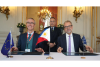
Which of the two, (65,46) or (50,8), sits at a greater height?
(50,8)

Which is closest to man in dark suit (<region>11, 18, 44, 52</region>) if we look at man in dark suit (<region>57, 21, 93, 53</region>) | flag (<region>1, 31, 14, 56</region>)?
man in dark suit (<region>57, 21, 93, 53</region>)

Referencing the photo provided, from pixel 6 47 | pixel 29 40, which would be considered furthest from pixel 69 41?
pixel 6 47

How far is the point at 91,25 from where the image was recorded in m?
5.91

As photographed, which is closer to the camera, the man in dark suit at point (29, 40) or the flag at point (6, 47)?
the flag at point (6, 47)

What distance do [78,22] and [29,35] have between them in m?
4.00

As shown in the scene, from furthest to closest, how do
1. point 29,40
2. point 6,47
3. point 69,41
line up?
point 29,40 < point 69,41 < point 6,47

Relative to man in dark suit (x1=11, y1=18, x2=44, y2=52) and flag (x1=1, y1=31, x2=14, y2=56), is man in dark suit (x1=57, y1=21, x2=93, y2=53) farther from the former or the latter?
flag (x1=1, y1=31, x2=14, y2=56)

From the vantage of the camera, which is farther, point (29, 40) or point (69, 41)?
point (29, 40)

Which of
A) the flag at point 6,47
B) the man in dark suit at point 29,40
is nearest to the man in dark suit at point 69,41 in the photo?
the man in dark suit at point 29,40

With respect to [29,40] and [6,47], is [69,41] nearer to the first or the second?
[29,40]

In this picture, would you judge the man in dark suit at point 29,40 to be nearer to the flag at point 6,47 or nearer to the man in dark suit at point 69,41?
the man in dark suit at point 69,41
